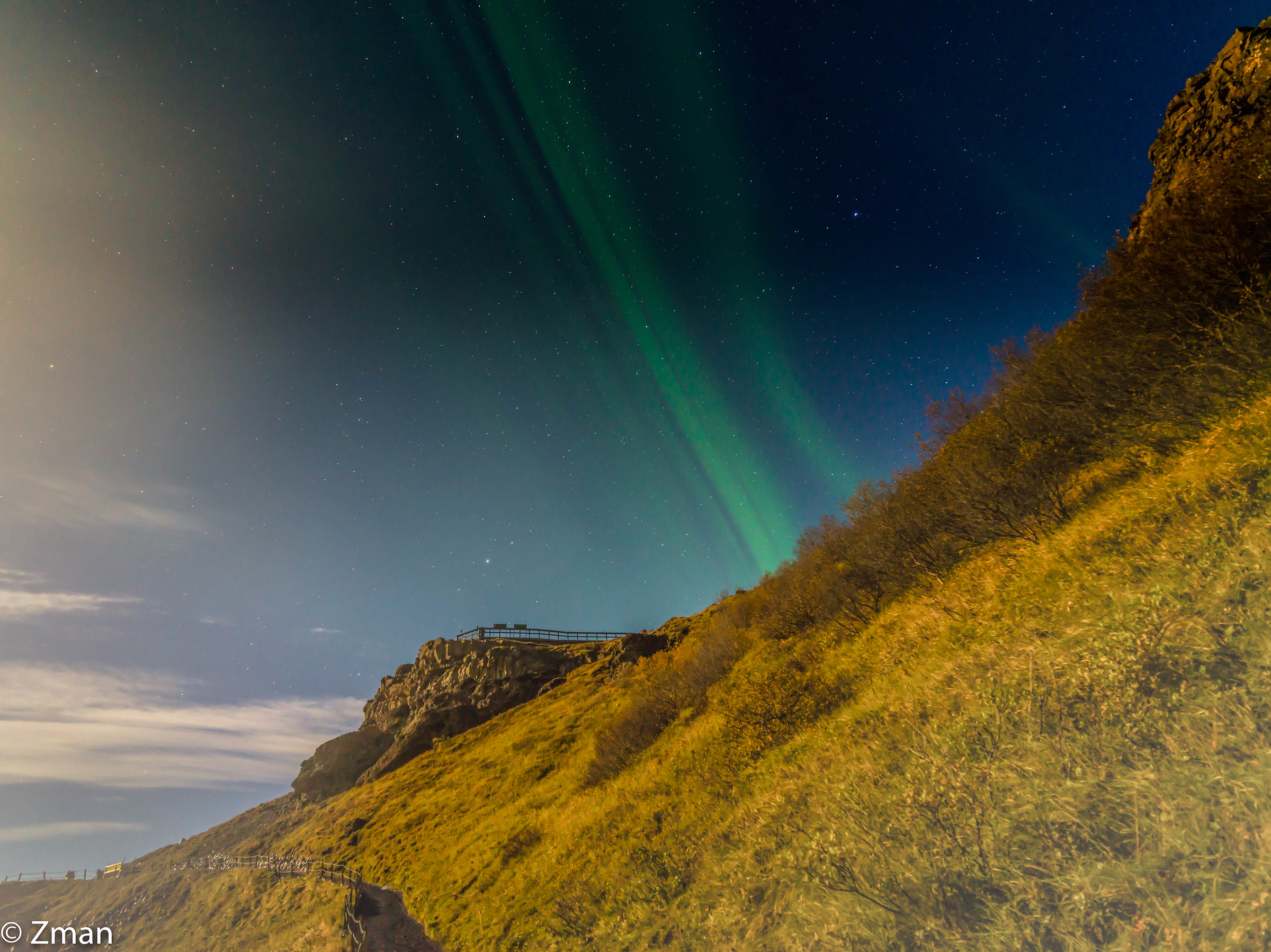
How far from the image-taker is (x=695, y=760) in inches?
653

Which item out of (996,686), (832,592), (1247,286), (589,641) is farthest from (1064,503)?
(589,641)

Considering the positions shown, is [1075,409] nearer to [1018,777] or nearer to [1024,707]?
[1024,707]

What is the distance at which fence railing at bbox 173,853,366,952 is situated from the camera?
74.6 ft

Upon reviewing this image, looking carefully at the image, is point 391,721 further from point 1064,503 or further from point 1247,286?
point 1247,286

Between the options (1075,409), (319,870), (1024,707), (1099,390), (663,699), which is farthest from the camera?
(319,870)

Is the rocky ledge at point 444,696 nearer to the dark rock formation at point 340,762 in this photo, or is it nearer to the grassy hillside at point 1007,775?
the dark rock formation at point 340,762

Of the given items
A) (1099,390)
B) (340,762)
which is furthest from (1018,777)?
(340,762)

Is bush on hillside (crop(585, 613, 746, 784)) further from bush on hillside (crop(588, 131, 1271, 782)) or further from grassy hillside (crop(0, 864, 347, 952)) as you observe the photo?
grassy hillside (crop(0, 864, 347, 952))

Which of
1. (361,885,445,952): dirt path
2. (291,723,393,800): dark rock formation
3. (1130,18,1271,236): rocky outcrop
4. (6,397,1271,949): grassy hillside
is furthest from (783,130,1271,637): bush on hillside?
(291,723,393,800): dark rock formation

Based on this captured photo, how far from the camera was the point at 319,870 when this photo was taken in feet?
118

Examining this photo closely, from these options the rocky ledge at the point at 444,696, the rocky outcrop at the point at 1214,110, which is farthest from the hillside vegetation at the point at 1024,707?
the rocky ledge at the point at 444,696

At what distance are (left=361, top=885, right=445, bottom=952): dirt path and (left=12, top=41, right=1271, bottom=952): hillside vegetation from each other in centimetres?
103

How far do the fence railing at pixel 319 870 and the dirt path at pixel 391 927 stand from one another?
371 millimetres

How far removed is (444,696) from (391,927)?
5239 centimetres
